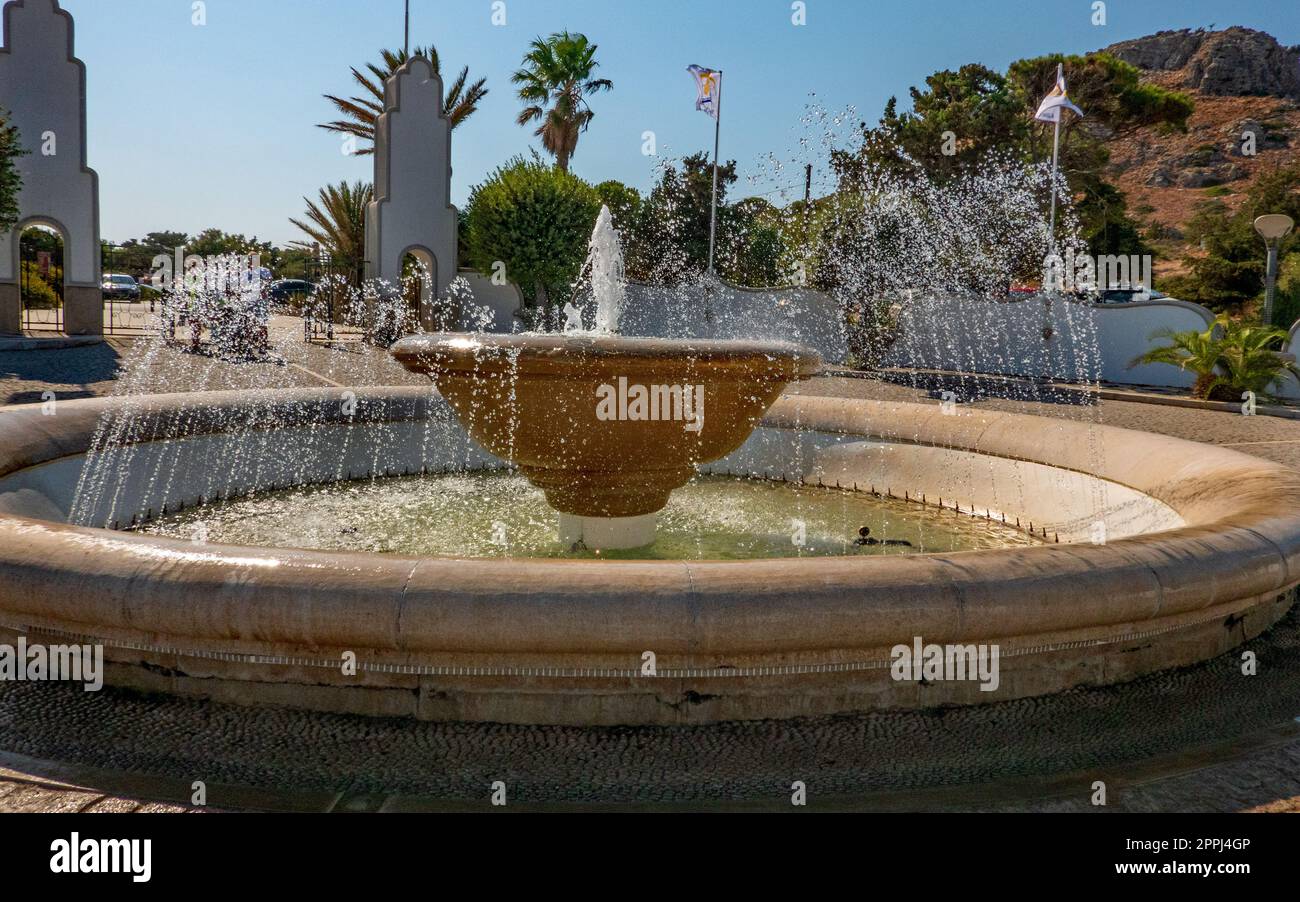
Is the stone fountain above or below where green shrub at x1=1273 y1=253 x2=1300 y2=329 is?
below

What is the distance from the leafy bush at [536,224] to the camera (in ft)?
92.8

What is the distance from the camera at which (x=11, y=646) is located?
361cm

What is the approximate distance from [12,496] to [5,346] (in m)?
15.9

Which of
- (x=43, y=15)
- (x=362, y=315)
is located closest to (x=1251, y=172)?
(x=362, y=315)

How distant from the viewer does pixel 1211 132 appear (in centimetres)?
8562

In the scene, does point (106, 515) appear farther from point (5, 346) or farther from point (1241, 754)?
point (5, 346)

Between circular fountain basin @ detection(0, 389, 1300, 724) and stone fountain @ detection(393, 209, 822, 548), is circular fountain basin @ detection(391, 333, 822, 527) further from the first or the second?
circular fountain basin @ detection(0, 389, 1300, 724)

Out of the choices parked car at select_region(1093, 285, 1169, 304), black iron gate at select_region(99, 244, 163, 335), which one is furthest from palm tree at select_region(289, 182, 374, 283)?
parked car at select_region(1093, 285, 1169, 304)

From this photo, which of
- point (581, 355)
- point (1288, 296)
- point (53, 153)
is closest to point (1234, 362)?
point (1288, 296)

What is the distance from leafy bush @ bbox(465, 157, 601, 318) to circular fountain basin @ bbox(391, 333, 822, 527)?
23.7 m

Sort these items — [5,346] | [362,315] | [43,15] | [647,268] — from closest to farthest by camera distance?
[5,346] < [43,15] < [362,315] < [647,268]

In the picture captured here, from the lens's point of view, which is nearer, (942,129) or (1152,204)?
(942,129)

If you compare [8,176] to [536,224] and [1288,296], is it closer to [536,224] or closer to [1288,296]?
[536,224]

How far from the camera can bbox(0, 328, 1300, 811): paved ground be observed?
2928mm
